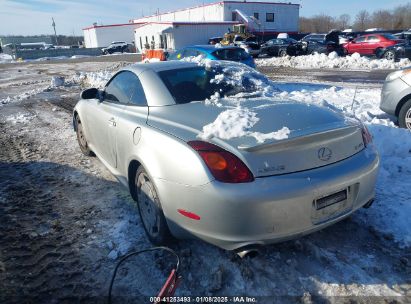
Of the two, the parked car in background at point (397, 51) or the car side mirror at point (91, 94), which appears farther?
the parked car in background at point (397, 51)

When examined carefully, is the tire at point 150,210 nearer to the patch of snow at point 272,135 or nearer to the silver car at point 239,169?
the silver car at point 239,169

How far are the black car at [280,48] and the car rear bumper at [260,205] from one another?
2364 cm

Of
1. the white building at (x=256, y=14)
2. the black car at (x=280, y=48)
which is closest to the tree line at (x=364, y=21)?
the white building at (x=256, y=14)

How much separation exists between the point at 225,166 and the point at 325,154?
0.77 metres

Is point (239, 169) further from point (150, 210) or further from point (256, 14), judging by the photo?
point (256, 14)

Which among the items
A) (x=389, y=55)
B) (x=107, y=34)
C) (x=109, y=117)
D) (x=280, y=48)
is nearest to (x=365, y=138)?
(x=109, y=117)

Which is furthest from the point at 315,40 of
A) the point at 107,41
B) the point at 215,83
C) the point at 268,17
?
the point at 107,41

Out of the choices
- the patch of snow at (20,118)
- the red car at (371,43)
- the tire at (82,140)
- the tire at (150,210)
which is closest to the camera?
the tire at (150,210)

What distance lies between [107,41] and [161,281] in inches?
2635

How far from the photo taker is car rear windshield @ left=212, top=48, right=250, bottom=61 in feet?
40.7

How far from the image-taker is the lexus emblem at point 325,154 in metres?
2.46

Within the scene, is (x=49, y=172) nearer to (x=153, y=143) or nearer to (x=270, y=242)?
(x=153, y=143)

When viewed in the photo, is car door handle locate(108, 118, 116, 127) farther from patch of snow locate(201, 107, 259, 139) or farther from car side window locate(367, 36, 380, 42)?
car side window locate(367, 36, 380, 42)

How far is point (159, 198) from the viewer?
268 cm
